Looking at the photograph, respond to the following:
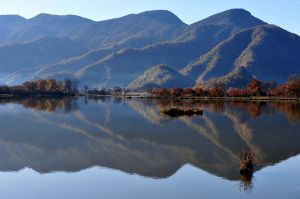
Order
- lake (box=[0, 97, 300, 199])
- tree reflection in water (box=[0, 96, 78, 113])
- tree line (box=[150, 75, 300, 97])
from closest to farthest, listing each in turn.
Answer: lake (box=[0, 97, 300, 199])
tree reflection in water (box=[0, 96, 78, 113])
tree line (box=[150, 75, 300, 97])

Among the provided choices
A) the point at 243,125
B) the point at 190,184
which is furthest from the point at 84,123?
the point at 190,184

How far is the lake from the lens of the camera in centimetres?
2598

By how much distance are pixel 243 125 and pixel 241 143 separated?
1750 cm

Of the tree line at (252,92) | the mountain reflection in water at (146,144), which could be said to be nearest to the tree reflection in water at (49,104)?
the mountain reflection in water at (146,144)

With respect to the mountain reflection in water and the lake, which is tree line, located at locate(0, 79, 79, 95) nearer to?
the mountain reflection in water

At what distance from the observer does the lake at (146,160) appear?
2598cm

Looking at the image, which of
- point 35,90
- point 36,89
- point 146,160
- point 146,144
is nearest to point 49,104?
point 146,144

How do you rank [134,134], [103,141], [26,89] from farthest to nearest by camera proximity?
[26,89] < [134,134] < [103,141]

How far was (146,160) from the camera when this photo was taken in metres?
35.8

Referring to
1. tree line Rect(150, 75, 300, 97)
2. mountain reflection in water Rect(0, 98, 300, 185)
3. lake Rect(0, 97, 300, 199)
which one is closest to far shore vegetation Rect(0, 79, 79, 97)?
tree line Rect(150, 75, 300, 97)

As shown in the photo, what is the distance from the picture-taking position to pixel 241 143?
43.7 meters

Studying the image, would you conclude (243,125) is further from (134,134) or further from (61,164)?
(61,164)

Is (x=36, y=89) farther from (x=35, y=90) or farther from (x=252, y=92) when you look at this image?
(x=252, y=92)

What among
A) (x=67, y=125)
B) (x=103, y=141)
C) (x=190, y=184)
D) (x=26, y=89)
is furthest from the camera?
(x=26, y=89)
